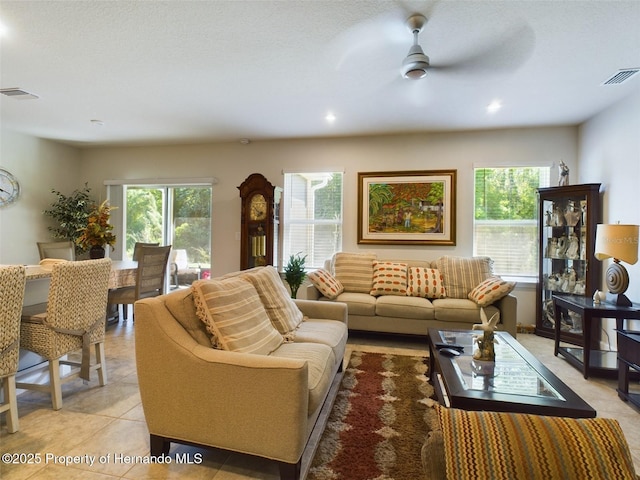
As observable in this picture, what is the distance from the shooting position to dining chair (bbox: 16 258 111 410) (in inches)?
81.4

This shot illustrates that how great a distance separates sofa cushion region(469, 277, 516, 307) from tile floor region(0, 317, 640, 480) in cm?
82

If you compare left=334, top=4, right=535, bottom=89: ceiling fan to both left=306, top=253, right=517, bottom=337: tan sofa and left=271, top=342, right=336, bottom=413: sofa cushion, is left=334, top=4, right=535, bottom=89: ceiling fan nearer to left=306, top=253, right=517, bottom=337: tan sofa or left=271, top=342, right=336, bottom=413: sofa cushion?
left=271, top=342, right=336, bottom=413: sofa cushion

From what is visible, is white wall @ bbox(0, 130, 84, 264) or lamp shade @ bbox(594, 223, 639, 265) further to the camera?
white wall @ bbox(0, 130, 84, 264)

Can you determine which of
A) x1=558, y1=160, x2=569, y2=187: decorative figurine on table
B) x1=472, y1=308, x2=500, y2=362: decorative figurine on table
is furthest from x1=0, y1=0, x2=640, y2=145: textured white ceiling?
x1=472, y1=308, x2=500, y2=362: decorative figurine on table

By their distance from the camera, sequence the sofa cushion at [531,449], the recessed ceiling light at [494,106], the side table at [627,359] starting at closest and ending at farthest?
the sofa cushion at [531,449] → the side table at [627,359] → the recessed ceiling light at [494,106]

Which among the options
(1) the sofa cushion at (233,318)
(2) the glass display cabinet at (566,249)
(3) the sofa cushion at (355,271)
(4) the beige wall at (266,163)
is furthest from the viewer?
(4) the beige wall at (266,163)

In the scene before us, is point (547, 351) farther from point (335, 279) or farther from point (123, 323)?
point (123, 323)

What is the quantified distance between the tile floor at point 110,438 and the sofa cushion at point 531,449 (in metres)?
1.08

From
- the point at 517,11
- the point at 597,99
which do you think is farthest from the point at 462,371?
the point at 597,99

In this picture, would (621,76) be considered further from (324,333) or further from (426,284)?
(324,333)

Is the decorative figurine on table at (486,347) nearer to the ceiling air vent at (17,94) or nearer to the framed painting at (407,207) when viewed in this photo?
the framed painting at (407,207)

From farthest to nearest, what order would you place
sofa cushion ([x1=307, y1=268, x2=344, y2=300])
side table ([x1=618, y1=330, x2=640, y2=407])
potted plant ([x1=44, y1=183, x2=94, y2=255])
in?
potted plant ([x1=44, y1=183, x2=94, y2=255]) < sofa cushion ([x1=307, y1=268, x2=344, y2=300]) < side table ([x1=618, y1=330, x2=640, y2=407])

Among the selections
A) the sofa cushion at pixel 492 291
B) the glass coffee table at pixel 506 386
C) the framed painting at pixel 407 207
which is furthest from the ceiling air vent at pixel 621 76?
the glass coffee table at pixel 506 386

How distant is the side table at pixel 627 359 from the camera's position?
7.17ft
